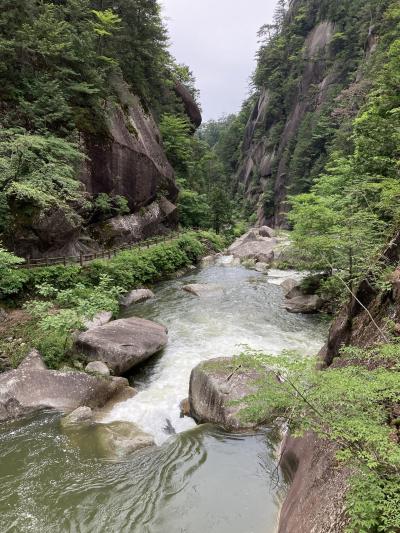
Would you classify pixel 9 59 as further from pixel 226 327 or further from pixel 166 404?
pixel 166 404

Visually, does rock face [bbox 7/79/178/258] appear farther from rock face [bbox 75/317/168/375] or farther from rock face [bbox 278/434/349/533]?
rock face [bbox 278/434/349/533]

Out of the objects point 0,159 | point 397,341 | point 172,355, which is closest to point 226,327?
point 172,355

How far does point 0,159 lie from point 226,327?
10.9 meters

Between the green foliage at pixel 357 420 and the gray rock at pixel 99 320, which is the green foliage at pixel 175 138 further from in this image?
the green foliage at pixel 357 420

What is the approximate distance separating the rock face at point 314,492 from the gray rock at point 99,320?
8809 mm

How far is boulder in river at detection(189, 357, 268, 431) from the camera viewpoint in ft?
26.6

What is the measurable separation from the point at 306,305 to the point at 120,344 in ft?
30.5

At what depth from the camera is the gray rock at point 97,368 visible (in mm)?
10117

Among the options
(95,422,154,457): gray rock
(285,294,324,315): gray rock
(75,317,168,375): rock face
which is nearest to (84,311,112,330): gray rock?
(75,317,168,375): rock face

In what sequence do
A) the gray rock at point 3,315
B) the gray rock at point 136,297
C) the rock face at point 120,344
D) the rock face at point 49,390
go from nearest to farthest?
the rock face at point 49,390 → the rock face at point 120,344 → the gray rock at point 3,315 → the gray rock at point 136,297

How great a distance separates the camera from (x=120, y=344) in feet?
36.9

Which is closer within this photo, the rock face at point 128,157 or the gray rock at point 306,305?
the gray rock at point 306,305

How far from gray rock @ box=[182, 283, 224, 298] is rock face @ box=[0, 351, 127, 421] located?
404 inches

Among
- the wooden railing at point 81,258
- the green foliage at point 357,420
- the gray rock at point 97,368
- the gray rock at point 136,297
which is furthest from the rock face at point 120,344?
the green foliage at point 357,420
